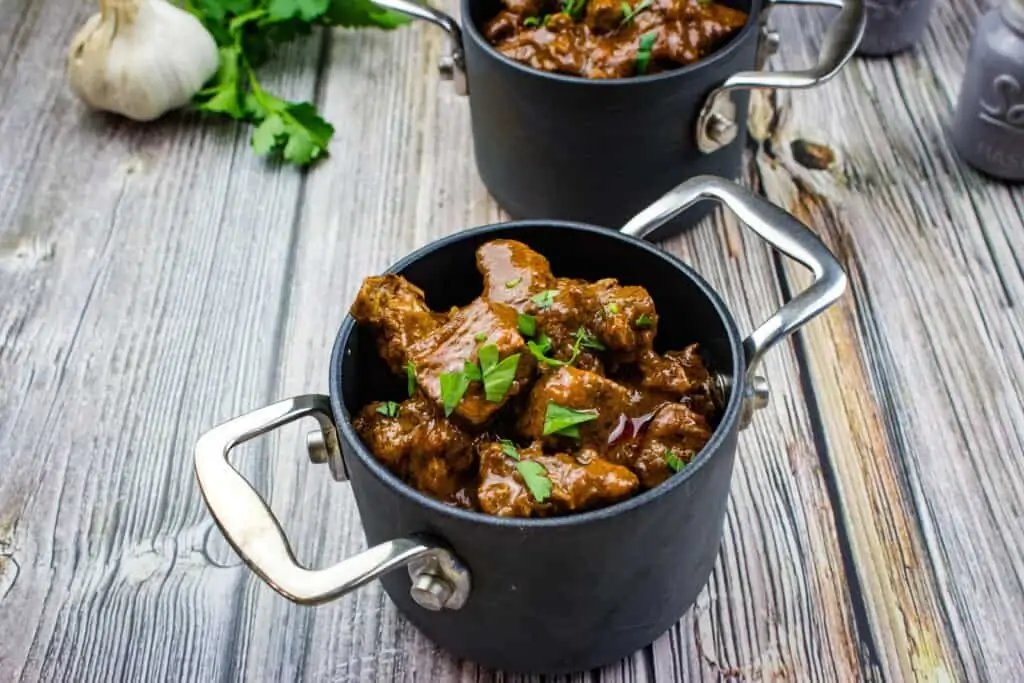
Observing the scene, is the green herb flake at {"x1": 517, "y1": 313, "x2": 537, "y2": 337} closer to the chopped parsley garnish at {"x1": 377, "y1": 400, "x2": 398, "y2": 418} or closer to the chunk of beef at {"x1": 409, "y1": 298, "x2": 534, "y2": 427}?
the chunk of beef at {"x1": 409, "y1": 298, "x2": 534, "y2": 427}

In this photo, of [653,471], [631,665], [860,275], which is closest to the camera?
[653,471]

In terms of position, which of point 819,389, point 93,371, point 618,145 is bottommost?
point 93,371

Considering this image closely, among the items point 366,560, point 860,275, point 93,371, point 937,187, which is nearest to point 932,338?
point 860,275

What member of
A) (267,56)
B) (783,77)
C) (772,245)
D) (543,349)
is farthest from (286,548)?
Answer: (267,56)

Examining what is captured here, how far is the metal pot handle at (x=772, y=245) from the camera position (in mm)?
919

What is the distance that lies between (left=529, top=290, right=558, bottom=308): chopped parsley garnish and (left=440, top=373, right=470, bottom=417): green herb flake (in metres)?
0.10

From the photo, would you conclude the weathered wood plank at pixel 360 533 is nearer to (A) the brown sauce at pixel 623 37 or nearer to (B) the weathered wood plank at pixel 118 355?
(B) the weathered wood plank at pixel 118 355

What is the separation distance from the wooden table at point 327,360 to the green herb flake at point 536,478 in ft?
0.77

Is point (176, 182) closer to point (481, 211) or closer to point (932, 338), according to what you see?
point (481, 211)

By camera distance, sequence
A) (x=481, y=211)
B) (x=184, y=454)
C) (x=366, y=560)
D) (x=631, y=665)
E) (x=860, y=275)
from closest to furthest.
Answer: (x=366, y=560) < (x=631, y=665) < (x=184, y=454) < (x=860, y=275) < (x=481, y=211)

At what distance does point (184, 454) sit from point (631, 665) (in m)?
0.49

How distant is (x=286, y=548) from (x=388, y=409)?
18 cm

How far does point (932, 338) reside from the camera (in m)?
1.29

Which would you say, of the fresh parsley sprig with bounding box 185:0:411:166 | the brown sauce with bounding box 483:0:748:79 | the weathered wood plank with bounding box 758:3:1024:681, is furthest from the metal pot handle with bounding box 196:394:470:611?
the fresh parsley sprig with bounding box 185:0:411:166
